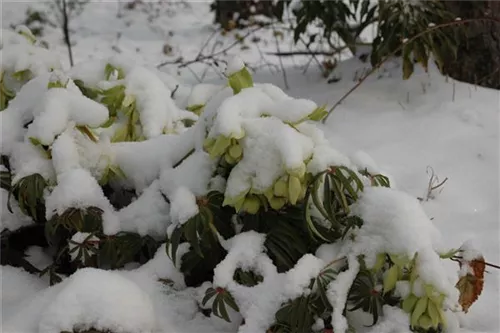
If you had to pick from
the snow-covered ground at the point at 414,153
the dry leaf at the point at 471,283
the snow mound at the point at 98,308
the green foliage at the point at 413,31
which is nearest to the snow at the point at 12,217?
the snow-covered ground at the point at 414,153

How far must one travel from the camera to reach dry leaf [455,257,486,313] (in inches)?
47.5

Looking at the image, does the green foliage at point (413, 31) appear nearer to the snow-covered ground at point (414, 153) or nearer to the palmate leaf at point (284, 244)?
the snow-covered ground at point (414, 153)

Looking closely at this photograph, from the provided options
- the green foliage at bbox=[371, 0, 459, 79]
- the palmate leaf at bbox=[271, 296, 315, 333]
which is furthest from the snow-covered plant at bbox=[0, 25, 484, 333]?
the green foliage at bbox=[371, 0, 459, 79]

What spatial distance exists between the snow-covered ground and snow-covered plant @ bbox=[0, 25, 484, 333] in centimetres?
8

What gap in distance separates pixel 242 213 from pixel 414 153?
0.99 m

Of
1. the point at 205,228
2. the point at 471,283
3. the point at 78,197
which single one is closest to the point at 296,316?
the point at 205,228

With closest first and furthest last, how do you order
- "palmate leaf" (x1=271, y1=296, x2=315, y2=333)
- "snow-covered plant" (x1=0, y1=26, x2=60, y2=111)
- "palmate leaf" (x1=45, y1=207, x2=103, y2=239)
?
"palmate leaf" (x1=271, y1=296, x2=315, y2=333) → "palmate leaf" (x1=45, y1=207, x2=103, y2=239) → "snow-covered plant" (x1=0, y1=26, x2=60, y2=111)

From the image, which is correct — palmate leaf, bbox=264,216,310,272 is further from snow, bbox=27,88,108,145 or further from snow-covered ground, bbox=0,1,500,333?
snow, bbox=27,88,108,145

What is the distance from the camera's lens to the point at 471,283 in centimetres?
121

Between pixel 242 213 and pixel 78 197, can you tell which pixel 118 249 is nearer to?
pixel 78 197

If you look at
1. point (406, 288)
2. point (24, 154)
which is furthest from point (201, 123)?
point (406, 288)

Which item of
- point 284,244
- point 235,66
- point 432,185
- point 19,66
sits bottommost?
point 432,185

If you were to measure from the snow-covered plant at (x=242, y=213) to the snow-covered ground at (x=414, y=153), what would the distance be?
0.25 feet

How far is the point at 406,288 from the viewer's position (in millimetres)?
1166
